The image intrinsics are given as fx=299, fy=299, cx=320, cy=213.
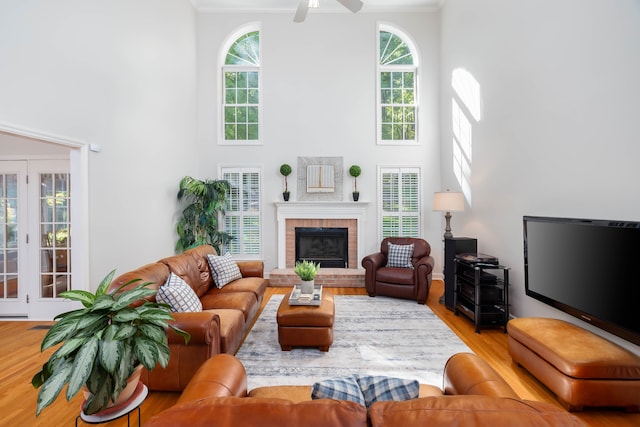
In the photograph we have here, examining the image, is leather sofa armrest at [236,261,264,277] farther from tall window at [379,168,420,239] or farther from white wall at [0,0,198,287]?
tall window at [379,168,420,239]

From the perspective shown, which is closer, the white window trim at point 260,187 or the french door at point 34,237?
the french door at point 34,237

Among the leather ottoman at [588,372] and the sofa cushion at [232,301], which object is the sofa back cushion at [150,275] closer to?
the sofa cushion at [232,301]

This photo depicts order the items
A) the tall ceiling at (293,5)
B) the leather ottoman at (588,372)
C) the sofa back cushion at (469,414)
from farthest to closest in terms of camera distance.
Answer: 1. the tall ceiling at (293,5)
2. the leather ottoman at (588,372)
3. the sofa back cushion at (469,414)

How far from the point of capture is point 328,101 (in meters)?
6.14

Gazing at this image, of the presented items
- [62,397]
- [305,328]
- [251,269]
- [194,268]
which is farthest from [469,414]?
[251,269]

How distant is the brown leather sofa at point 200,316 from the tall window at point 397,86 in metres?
4.19

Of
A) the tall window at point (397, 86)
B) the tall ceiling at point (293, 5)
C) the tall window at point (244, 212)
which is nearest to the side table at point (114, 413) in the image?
the tall window at point (244, 212)

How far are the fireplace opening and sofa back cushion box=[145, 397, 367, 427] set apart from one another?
206 inches

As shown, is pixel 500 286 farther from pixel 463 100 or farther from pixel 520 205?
pixel 463 100

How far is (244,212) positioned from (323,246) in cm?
178

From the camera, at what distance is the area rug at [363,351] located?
265cm

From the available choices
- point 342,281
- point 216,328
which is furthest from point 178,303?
point 342,281

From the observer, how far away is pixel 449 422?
83 centimetres

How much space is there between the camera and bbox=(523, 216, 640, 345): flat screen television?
2164 millimetres
